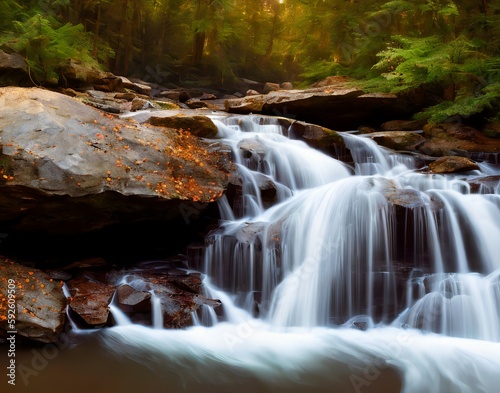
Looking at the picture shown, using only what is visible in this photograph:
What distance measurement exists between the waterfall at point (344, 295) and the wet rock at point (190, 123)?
51.3 inches

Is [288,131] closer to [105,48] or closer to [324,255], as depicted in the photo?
[324,255]

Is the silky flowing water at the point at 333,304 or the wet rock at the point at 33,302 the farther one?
the wet rock at the point at 33,302

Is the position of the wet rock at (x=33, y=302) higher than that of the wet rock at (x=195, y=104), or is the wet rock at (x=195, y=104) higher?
the wet rock at (x=195, y=104)

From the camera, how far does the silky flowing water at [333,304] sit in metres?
4.57

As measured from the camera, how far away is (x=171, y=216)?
6672 mm

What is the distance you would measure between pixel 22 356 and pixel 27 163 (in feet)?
8.08

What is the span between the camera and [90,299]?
Result: 18.2ft

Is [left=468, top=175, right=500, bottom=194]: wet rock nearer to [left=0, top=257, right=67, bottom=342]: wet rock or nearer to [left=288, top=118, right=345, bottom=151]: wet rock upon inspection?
[left=288, top=118, right=345, bottom=151]: wet rock

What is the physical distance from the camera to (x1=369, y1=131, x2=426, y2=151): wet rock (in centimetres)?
1070

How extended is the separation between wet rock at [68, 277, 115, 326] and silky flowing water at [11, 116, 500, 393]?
165 mm

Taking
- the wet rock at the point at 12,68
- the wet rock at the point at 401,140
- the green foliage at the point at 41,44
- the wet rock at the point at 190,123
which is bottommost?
the wet rock at the point at 401,140

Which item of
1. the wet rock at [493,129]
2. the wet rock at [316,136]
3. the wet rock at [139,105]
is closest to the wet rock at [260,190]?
the wet rock at [316,136]

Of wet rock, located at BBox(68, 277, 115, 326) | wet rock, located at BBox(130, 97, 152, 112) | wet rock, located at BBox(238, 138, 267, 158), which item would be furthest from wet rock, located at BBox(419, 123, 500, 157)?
wet rock, located at BBox(68, 277, 115, 326)

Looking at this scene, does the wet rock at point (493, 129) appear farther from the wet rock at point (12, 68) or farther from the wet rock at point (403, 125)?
the wet rock at point (12, 68)
